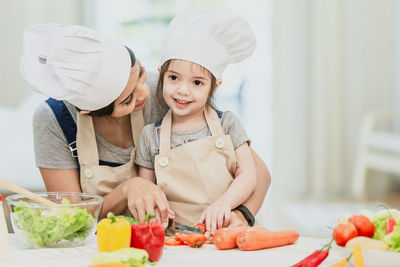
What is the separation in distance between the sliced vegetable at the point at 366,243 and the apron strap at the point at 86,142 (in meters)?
0.95

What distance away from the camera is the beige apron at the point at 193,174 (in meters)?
2.11

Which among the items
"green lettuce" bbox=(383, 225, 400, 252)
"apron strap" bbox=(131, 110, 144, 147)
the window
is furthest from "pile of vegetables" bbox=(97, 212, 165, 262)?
the window

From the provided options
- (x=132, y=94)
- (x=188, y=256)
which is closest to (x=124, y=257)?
(x=188, y=256)

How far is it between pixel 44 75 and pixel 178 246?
1.94 ft

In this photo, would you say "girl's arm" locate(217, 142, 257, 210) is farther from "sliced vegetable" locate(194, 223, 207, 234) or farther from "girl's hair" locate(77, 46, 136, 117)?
"girl's hair" locate(77, 46, 136, 117)

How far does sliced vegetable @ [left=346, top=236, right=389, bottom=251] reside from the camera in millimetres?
1489

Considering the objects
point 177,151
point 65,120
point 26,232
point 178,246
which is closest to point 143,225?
point 178,246

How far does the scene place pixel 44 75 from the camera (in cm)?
185

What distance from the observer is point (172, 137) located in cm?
220

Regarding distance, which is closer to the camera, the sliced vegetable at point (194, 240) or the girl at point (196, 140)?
the sliced vegetable at point (194, 240)

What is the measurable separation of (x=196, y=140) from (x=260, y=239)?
20.3 inches

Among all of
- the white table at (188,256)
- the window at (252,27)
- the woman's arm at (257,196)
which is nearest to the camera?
the white table at (188,256)

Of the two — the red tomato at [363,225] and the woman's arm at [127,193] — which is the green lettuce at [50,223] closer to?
the woman's arm at [127,193]

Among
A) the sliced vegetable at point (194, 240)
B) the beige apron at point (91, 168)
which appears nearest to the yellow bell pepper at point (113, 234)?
the sliced vegetable at point (194, 240)
